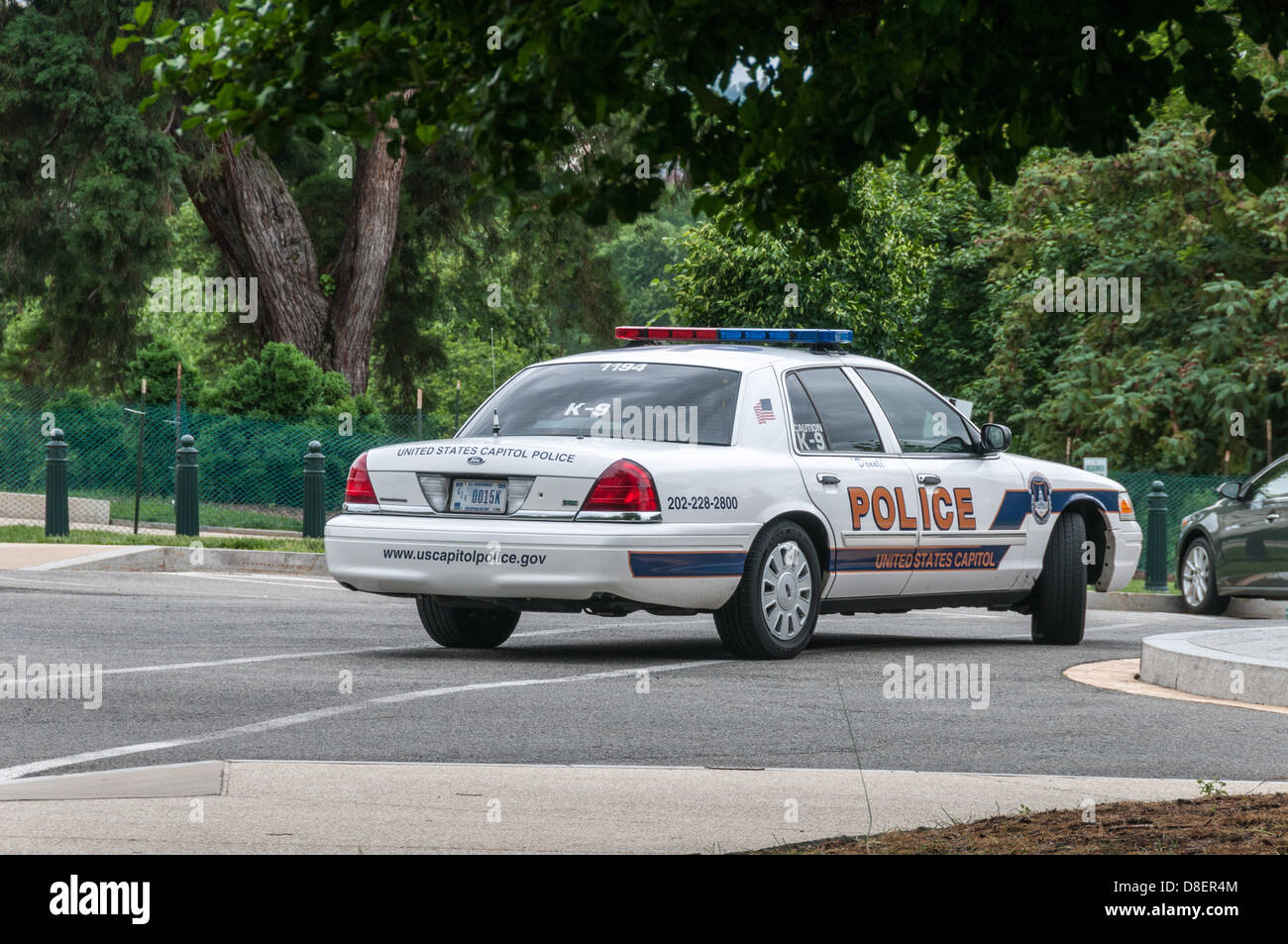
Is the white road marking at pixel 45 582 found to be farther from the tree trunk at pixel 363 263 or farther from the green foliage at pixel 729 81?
the tree trunk at pixel 363 263

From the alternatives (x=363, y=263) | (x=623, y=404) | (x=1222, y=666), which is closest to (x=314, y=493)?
(x=363, y=263)

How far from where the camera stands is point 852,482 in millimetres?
10961

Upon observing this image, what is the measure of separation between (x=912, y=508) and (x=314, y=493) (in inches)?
490

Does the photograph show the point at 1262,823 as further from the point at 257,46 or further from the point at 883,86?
the point at 257,46

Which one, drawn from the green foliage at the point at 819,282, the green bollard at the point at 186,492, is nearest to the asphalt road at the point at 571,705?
the green bollard at the point at 186,492

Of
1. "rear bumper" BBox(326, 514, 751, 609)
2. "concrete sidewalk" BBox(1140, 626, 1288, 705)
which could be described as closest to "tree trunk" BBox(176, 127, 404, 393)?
"rear bumper" BBox(326, 514, 751, 609)

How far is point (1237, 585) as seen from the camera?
18109mm

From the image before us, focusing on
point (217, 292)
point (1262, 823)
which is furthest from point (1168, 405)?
point (1262, 823)

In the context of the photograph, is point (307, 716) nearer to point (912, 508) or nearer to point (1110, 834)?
point (1110, 834)

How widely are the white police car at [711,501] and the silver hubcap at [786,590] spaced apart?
11 millimetres

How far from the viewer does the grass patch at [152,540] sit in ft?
66.6
